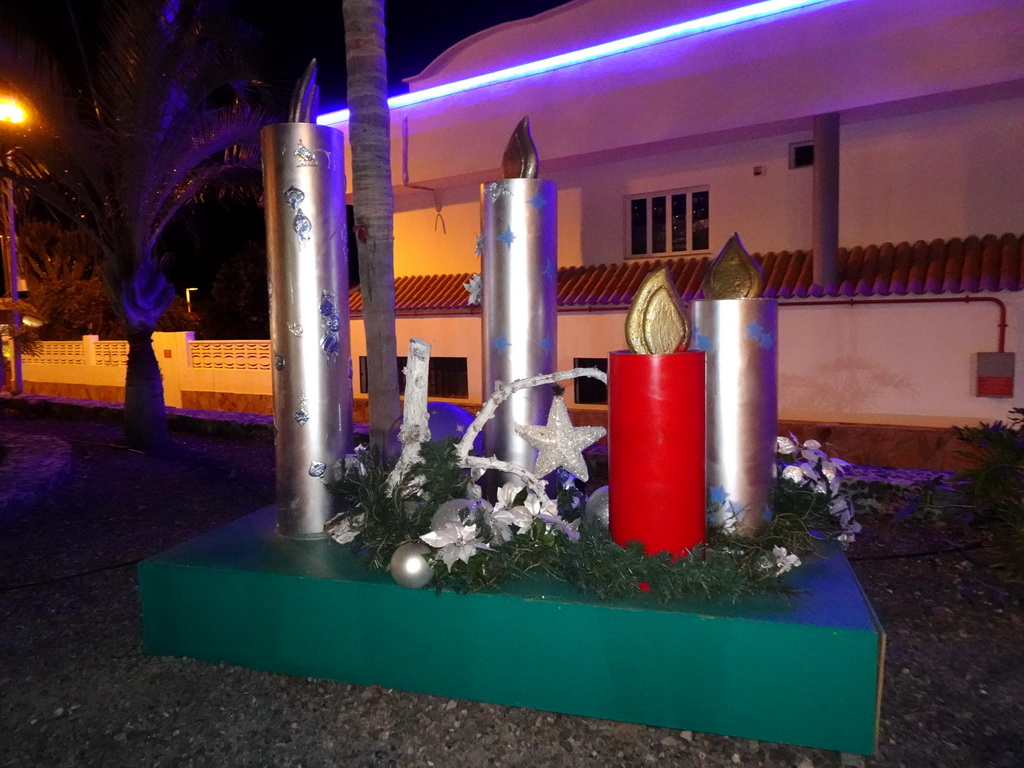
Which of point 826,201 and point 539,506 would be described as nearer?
point 539,506

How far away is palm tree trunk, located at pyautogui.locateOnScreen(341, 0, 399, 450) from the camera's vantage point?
3916mm

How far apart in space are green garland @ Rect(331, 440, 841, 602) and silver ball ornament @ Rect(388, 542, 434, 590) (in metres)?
0.04

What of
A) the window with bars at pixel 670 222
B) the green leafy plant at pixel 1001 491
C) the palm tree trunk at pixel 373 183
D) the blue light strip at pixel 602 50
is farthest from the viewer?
the window with bars at pixel 670 222

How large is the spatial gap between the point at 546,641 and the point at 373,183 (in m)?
2.66

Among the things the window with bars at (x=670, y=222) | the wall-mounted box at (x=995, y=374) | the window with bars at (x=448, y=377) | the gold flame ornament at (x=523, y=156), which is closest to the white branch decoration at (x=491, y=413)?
the gold flame ornament at (x=523, y=156)

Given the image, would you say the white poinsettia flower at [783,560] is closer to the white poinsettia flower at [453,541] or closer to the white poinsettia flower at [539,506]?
the white poinsettia flower at [539,506]

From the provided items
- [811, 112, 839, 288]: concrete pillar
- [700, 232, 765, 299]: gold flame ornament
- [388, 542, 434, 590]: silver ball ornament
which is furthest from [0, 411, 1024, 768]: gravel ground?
[811, 112, 839, 288]: concrete pillar

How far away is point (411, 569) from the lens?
2613mm

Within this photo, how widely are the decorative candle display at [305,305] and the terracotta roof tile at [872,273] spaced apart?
380cm

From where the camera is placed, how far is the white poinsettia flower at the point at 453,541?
254 centimetres

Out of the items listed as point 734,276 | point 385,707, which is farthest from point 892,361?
point 385,707

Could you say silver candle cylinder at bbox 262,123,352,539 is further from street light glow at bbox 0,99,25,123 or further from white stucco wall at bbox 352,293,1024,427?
street light glow at bbox 0,99,25,123

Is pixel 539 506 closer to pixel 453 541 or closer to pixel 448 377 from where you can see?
pixel 453 541

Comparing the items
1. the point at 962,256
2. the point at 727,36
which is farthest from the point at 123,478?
the point at 962,256
